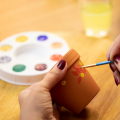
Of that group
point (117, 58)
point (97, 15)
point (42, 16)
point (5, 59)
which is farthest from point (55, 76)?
point (42, 16)

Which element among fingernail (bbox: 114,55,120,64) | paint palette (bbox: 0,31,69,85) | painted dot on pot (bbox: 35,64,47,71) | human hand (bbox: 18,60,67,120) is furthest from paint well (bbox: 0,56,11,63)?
fingernail (bbox: 114,55,120,64)

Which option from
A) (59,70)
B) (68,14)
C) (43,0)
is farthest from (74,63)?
(43,0)

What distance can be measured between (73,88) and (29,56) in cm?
35

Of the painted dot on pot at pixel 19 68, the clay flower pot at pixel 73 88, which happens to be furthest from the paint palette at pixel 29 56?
the clay flower pot at pixel 73 88

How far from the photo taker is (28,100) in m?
0.47

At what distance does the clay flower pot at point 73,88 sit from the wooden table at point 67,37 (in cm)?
6

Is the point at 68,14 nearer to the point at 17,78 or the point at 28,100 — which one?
the point at 17,78

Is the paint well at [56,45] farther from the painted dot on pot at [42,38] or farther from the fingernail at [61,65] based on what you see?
the fingernail at [61,65]

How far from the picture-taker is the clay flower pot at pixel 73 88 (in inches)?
19.9

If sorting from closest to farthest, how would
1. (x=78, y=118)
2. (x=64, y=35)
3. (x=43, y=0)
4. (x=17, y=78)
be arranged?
(x=78, y=118) → (x=17, y=78) → (x=64, y=35) → (x=43, y=0)

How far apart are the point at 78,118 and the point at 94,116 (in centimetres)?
5

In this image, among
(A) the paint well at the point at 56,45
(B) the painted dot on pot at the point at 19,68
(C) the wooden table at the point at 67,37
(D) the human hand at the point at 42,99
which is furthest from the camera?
(A) the paint well at the point at 56,45

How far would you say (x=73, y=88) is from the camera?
52 cm

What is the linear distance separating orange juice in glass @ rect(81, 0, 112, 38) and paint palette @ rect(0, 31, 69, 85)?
248mm
